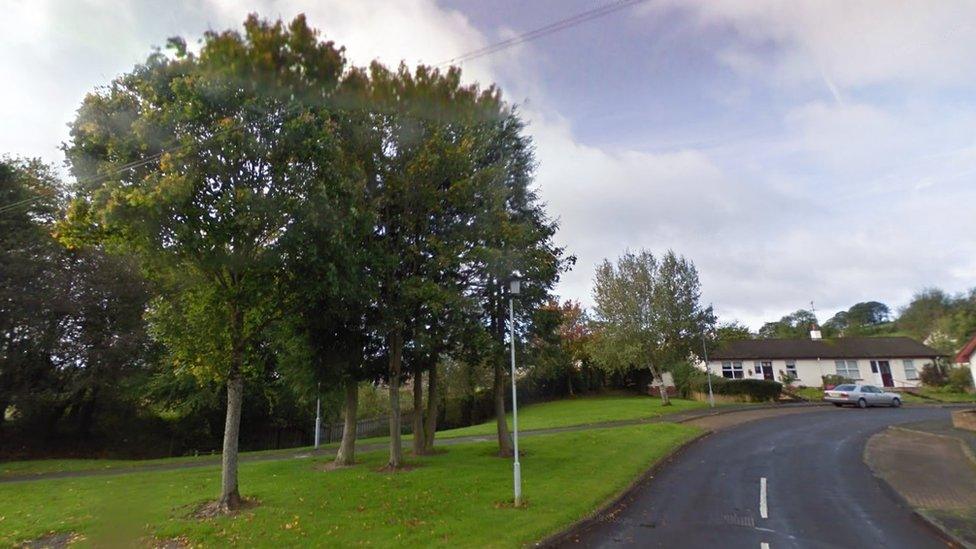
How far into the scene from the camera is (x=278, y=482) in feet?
48.7

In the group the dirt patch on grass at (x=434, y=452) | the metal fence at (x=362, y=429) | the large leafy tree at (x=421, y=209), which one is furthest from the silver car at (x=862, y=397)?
the large leafy tree at (x=421, y=209)

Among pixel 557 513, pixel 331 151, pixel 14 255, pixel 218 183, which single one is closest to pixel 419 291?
pixel 331 151

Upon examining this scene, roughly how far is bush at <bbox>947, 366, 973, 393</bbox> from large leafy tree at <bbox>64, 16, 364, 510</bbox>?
56.2 meters

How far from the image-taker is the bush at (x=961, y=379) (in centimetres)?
4400

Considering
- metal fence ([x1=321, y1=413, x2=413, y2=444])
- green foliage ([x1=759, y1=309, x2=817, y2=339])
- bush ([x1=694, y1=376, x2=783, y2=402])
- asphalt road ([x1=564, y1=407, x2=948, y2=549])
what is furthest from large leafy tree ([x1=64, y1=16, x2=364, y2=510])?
green foliage ([x1=759, y1=309, x2=817, y2=339])

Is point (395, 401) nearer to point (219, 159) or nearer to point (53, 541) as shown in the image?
point (53, 541)

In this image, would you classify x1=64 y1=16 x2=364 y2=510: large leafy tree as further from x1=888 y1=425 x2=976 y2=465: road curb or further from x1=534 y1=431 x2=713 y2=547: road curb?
x1=888 y1=425 x2=976 y2=465: road curb

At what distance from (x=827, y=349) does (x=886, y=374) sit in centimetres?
551

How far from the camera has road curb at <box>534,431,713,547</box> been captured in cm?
993

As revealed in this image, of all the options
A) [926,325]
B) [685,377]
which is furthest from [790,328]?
[685,377]

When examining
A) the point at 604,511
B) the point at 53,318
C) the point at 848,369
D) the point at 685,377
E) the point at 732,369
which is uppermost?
the point at 53,318

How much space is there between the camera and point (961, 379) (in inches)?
1746

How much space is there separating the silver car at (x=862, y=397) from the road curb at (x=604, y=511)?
2693 centimetres

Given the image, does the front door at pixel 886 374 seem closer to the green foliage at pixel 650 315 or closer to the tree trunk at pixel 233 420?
the green foliage at pixel 650 315
